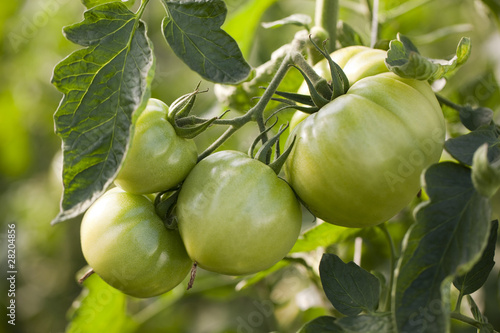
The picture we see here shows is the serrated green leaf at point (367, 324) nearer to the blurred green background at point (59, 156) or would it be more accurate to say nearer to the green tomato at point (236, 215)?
the green tomato at point (236, 215)

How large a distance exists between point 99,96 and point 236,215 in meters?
0.22

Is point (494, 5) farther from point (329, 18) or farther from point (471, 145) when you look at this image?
point (471, 145)

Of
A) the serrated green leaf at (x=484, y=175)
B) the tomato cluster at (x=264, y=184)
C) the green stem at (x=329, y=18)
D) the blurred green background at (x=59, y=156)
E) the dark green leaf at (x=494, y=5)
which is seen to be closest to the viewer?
the serrated green leaf at (x=484, y=175)

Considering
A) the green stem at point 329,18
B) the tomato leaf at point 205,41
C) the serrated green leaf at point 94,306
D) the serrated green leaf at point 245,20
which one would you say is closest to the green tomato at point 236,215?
the tomato leaf at point 205,41

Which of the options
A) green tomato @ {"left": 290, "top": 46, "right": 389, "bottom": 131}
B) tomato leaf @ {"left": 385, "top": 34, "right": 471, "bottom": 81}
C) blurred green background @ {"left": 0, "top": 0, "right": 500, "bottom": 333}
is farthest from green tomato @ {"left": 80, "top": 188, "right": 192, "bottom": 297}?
blurred green background @ {"left": 0, "top": 0, "right": 500, "bottom": 333}

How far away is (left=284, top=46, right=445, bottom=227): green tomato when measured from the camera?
1.93 feet

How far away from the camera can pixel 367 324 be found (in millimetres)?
602

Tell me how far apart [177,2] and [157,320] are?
3.38 feet

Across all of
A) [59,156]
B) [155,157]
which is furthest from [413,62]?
[59,156]

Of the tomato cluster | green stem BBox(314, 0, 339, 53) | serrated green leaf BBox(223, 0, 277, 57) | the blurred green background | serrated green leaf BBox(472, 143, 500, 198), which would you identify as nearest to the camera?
serrated green leaf BBox(472, 143, 500, 198)

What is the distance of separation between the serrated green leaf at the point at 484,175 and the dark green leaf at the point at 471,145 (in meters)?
0.05

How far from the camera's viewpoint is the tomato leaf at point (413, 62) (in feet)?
1.96

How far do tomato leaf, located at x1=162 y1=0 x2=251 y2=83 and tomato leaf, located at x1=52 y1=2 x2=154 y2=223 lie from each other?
4 cm

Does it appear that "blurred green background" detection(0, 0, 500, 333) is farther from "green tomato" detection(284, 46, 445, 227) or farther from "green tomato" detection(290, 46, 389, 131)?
"green tomato" detection(284, 46, 445, 227)
